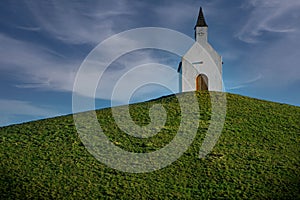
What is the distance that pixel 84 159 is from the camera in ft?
36.0

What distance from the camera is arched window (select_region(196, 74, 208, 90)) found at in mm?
23000

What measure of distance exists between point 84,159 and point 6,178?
2.15m

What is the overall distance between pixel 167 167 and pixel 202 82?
43.4 feet

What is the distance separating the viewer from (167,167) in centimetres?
1055

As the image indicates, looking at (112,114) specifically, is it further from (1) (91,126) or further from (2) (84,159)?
(2) (84,159)

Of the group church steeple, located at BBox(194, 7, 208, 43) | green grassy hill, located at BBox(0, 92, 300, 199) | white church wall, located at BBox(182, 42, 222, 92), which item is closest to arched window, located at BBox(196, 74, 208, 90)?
white church wall, located at BBox(182, 42, 222, 92)

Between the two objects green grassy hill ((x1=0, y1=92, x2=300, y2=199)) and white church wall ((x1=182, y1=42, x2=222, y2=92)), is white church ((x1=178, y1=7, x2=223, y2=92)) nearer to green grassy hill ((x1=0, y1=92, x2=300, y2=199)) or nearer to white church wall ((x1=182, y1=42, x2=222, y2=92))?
white church wall ((x1=182, y1=42, x2=222, y2=92))

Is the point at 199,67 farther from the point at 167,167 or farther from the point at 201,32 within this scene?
the point at 167,167

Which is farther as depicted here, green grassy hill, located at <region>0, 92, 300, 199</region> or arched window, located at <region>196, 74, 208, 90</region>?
arched window, located at <region>196, 74, 208, 90</region>

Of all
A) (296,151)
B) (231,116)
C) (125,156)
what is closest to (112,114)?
(125,156)

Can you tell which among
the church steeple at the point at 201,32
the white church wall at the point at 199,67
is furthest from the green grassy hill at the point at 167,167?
the church steeple at the point at 201,32

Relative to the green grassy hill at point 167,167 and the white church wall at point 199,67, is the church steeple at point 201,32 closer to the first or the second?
the white church wall at point 199,67

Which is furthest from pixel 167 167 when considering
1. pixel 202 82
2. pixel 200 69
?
pixel 200 69

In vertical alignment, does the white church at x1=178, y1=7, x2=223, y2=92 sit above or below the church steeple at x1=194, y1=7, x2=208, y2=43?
below
